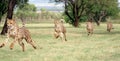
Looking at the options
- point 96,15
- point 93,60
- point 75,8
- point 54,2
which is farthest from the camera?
point 96,15

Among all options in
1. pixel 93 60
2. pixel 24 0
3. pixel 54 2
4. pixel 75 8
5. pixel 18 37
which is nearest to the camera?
pixel 93 60

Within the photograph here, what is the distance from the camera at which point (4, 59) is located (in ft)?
48.2

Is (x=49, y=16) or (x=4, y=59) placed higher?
(x=4, y=59)

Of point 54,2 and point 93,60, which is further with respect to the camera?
point 54,2

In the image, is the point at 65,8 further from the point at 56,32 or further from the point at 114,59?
the point at 114,59

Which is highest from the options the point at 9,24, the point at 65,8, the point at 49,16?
the point at 9,24

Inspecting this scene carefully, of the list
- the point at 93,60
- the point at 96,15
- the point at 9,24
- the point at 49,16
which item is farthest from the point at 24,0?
the point at 49,16

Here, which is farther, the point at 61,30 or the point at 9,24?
the point at 61,30

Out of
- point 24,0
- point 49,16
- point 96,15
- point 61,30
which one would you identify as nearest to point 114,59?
point 61,30

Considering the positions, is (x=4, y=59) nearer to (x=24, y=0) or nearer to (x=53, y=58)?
(x=53, y=58)

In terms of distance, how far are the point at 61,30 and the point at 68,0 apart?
40017mm

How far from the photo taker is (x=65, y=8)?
66.1 m

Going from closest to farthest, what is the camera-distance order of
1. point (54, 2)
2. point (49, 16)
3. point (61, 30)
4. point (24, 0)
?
point (61, 30), point (24, 0), point (54, 2), point (49, 16)

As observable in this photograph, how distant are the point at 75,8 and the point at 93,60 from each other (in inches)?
2019
